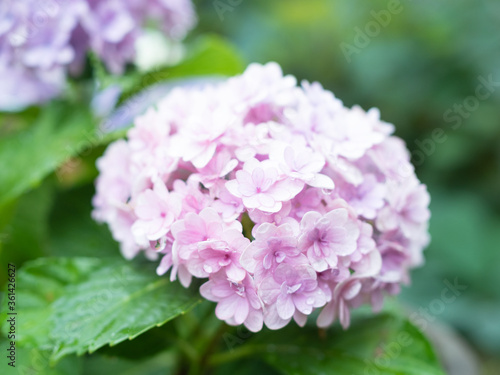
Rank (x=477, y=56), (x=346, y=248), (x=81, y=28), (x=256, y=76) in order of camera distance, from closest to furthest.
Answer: (x=346, y=248) → (x=256, y=76) → (x=81, y=28) → (x=477, y=56)

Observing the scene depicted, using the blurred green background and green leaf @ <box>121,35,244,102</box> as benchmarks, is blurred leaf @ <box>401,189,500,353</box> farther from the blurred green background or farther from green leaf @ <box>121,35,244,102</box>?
green leaf @ <box>121,35,244,102</box>

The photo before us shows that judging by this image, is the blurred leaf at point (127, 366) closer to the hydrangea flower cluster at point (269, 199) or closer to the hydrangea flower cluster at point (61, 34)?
the hydrangea flower cluster at point (269, 199)

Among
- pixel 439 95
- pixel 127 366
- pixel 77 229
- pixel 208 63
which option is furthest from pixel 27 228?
pixel 439 95

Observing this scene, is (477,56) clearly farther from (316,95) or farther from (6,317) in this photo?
(6,317)

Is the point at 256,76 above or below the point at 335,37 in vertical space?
above

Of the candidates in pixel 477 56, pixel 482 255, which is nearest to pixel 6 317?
pixel 482 255

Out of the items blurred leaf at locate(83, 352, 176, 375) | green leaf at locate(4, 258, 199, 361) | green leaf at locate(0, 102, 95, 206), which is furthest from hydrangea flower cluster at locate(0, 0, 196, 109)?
blurred leaf at locate(83, 352, 176, 375)
